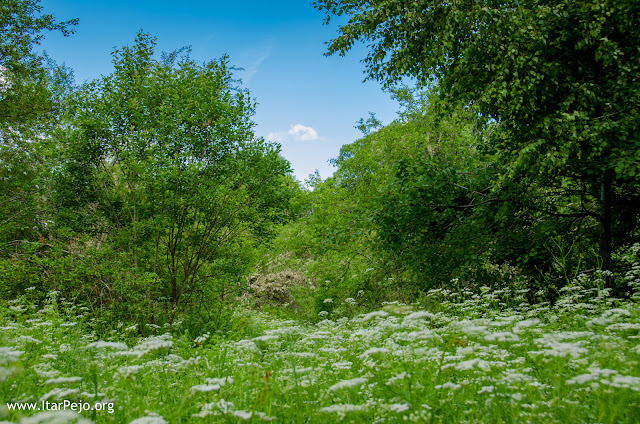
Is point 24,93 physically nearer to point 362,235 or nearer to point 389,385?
point 362,235

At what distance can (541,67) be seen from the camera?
5.64m

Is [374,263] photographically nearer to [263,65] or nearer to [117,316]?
[117,316]

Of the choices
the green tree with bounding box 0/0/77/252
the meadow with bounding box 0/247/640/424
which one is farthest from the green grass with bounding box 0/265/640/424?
the green tree with bounding box 0/0/77/252

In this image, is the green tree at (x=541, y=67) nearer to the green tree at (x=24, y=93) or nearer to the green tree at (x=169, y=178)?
the green tree at (x=169, y=178)

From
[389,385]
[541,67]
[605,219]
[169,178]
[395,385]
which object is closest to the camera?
[395,385]

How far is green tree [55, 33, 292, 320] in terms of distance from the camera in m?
9.09

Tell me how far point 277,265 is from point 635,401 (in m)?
18.2

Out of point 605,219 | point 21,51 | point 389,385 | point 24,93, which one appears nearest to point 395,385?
point 389,385

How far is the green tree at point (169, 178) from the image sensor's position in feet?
29.8

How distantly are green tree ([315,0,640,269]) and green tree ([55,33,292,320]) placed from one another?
408 centimetres

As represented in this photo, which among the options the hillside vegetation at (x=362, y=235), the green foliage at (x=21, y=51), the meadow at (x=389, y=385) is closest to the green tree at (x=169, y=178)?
the hillside vegetation at (x=362, y=235)

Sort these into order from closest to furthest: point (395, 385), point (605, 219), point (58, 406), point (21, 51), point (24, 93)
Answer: point (395, 385) → point (58, 406) → point (605, 219) → point (24, 93) → point (21, 51)

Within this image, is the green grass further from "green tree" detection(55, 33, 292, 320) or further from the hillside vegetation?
"green tree" detection(55, 33, 292, 320)

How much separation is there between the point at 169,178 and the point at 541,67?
8.05 meters
